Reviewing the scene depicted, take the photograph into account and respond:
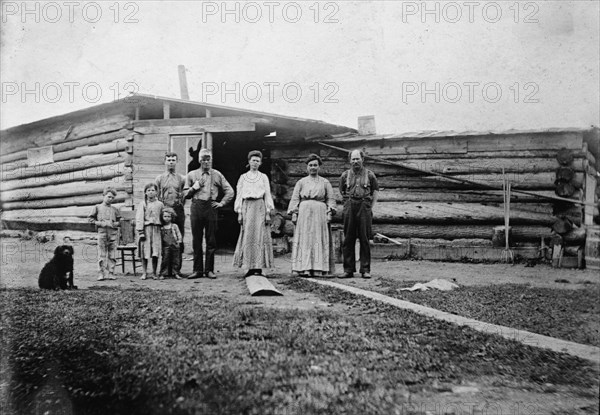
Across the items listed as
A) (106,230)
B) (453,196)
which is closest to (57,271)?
(106,230)

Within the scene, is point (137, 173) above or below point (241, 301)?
above

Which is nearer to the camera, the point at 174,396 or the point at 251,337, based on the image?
the point at 174,396

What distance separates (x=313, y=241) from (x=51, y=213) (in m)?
9.54

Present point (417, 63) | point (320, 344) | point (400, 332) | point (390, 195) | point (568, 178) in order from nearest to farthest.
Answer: point (320, 344), point (400, 332), point (417, 63), point (568, 178), point (390, 195)

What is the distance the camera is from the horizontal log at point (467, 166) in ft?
34.4

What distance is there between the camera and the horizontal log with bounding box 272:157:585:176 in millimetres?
10484

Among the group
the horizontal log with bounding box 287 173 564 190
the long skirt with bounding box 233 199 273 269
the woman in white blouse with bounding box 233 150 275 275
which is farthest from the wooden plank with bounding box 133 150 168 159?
the horizontal log with bounding box 287 173 564 190

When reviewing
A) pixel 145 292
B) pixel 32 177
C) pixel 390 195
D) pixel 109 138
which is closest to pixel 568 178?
pixel 390 195

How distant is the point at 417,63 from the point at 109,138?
7793mm

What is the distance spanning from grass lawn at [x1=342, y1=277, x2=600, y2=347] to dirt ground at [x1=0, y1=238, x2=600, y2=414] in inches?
26.8

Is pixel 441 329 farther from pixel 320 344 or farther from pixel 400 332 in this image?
pixel 320 344

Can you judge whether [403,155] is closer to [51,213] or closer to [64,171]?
[64,171]

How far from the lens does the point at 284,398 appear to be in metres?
2.31

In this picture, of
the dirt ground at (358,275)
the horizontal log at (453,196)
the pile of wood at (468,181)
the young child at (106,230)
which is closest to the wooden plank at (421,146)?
the pile of wood at (468,181)
